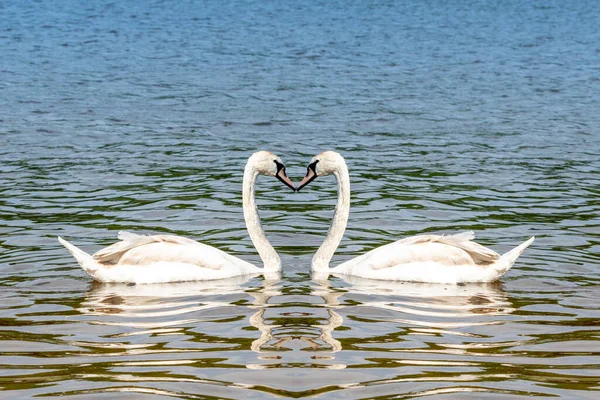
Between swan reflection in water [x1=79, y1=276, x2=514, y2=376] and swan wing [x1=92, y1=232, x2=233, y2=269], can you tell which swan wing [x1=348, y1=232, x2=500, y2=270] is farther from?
swan wing [x1=92, y1=232, x2=233, y2=269]

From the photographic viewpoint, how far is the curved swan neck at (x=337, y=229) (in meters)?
13.5

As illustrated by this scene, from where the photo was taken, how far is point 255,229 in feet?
45.4

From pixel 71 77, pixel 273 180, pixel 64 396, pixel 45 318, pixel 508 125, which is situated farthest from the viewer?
pixel 71 77

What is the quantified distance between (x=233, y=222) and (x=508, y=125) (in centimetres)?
1059

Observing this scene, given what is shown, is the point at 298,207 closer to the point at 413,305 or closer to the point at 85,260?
the point at 85,260

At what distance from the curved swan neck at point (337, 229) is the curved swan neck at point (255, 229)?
1.50 ft

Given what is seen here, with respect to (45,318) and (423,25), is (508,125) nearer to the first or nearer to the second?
(45,318)

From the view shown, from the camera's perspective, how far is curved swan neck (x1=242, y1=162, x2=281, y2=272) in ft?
44.3

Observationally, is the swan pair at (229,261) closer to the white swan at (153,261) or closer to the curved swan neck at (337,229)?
the white swan at (153,261)

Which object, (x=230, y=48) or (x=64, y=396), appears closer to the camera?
(x=64, y=396)

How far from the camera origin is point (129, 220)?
15.9m

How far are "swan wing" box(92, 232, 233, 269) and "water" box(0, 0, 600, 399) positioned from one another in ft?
0.93

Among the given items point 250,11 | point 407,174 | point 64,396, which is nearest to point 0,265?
point 64,396

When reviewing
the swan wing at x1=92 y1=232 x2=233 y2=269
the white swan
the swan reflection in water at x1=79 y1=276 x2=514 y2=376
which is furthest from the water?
the swan wing at x1=92 y1=232 x2=233 y2=269
